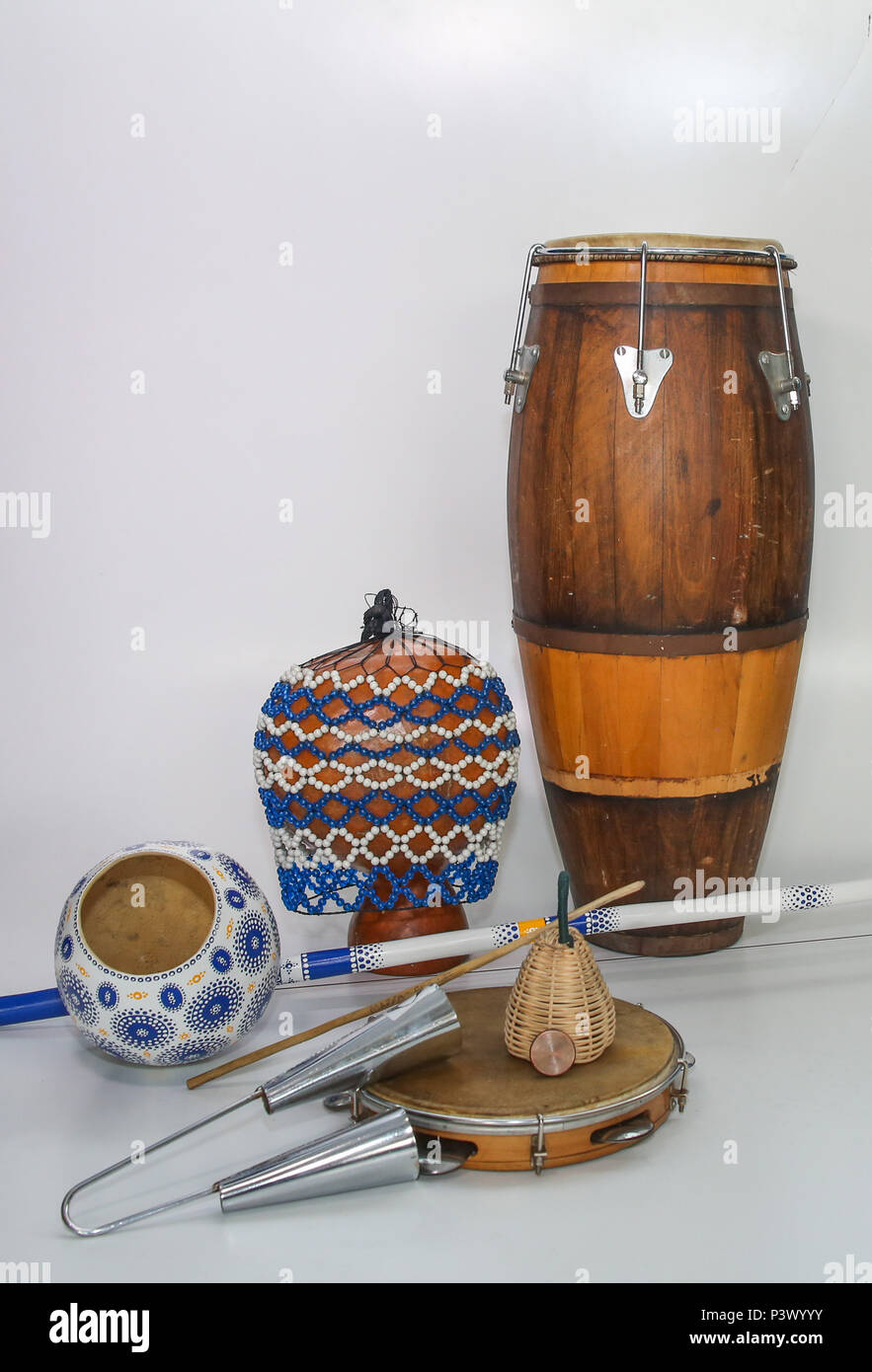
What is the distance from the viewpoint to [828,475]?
8.61 ft

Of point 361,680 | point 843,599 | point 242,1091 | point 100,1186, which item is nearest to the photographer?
point 100,1186

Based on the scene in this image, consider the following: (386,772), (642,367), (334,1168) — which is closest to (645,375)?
(642,367)

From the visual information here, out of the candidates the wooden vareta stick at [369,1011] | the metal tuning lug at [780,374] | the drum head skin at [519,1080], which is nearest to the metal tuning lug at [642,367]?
the metal tuning lug at [780,374]

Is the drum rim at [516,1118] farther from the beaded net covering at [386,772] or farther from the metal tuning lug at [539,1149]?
the beaded net covering at [386,772]

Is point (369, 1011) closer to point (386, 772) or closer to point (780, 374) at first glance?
point (386, 772)

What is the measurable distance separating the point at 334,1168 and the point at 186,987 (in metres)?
0.30

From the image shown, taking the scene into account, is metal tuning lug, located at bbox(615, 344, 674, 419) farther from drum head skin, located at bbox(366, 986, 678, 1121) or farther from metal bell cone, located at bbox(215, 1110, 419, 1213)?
metal bell cone, located at bbox(215, 1110, 419, 1213)

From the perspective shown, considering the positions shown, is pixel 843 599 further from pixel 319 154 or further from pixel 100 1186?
pixel 100 1186

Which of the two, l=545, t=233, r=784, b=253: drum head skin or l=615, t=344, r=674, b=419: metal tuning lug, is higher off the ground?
l=545, t=233, r=784, b=253: drum head skin

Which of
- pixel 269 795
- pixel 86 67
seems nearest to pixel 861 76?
pixel 86 67

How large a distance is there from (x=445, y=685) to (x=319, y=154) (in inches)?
43.3

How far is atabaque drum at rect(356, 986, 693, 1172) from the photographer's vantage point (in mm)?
1482

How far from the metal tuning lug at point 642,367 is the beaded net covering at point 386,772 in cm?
40

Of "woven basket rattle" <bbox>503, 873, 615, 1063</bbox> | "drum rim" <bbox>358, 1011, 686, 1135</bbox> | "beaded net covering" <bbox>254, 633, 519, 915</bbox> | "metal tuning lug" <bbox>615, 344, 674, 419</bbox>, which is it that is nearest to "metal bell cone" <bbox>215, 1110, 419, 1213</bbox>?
"drum rim" <bbox>358, 1011, 686, 1135</bbox>
